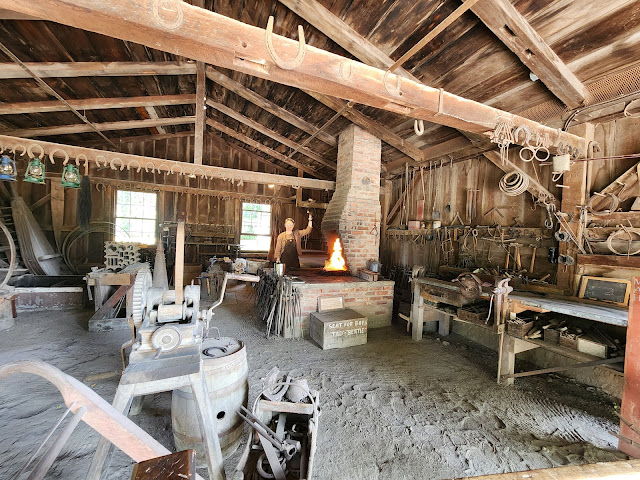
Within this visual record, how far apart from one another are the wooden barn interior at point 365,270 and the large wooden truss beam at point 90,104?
5cm

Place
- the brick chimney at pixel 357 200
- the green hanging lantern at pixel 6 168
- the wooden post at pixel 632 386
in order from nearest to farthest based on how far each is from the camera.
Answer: the wooden post at pixel 632 386 → the green hanging lantern at pixel 6 168 → the brick chimney at pixel 357 200

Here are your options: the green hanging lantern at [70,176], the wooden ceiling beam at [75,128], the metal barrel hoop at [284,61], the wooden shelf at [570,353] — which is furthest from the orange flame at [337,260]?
the wooden ceiling beam at [75,128]

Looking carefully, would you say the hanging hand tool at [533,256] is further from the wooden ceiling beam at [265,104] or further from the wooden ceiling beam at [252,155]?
the wooden ceiling beam at [252,155]

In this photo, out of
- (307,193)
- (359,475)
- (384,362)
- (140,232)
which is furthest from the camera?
(307,193)

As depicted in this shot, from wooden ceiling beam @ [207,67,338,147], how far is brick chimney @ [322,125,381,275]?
69 centimetres

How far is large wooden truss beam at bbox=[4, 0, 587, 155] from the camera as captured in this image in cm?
176

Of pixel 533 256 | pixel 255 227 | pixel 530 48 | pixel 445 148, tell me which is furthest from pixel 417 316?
pixel 255 227

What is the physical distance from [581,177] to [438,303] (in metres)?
2.66

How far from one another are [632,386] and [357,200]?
15.3 ft

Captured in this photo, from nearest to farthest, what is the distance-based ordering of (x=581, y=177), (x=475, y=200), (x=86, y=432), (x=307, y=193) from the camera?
(x=86, y=432) → (x=581, y=177) → (x=475, y=200) → (x=307, y=193)

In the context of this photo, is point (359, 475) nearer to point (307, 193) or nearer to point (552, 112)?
point (552, 112)

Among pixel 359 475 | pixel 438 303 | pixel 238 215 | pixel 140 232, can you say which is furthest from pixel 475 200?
pixel 140 232

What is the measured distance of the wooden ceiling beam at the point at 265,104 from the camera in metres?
6.13

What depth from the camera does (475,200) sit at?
5387mm
